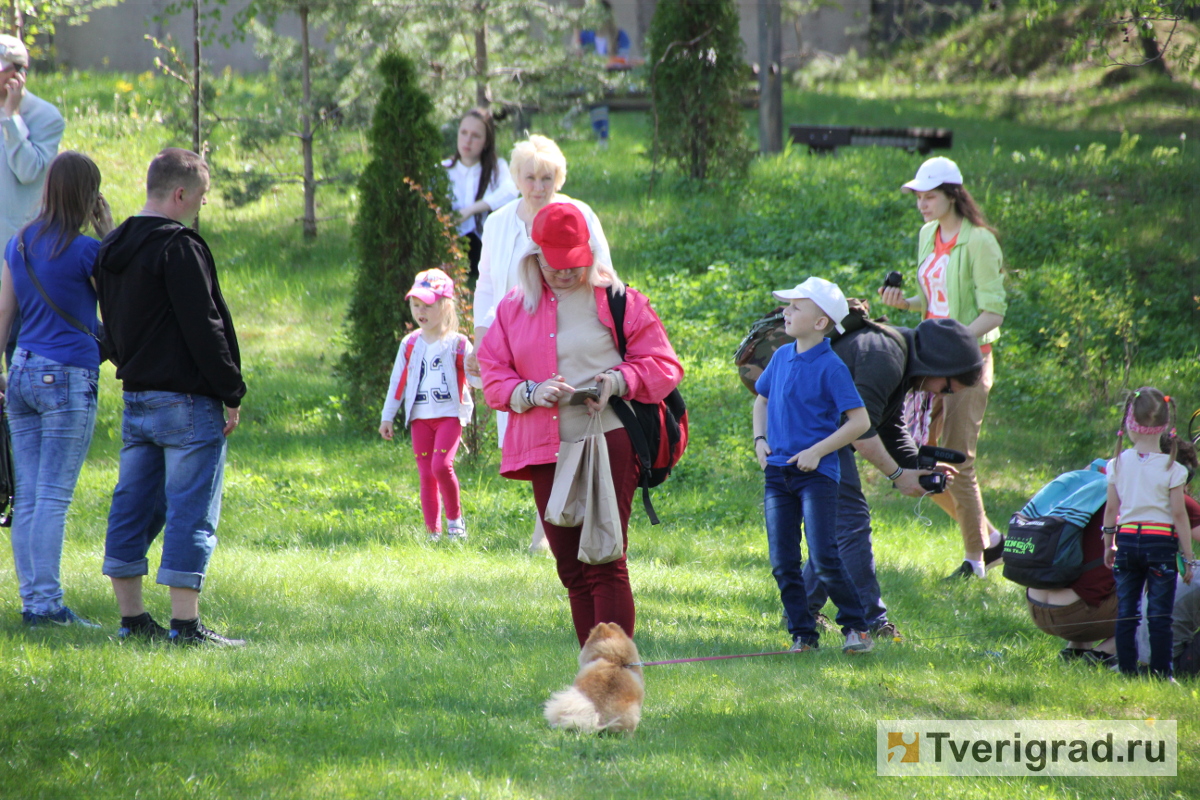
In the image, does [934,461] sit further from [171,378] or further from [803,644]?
[171,378]

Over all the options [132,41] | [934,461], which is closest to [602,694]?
[934,461]

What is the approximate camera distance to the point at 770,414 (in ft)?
16.8

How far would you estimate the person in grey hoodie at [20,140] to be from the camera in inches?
219

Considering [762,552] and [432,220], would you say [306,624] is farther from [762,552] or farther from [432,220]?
[432,220]

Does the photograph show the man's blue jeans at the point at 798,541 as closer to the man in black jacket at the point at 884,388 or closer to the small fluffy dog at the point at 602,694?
the man in black jacket at the point at 884,388

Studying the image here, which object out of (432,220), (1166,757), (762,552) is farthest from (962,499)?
(432,220)

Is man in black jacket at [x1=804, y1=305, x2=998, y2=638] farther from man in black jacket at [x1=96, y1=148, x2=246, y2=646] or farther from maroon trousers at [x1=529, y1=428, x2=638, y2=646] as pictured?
man in black jacket at [x1=96, y1=148, x2=246, y2=646]

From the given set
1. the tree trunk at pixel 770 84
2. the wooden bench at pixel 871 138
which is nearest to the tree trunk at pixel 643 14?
the tree trunk at pixel 770 84

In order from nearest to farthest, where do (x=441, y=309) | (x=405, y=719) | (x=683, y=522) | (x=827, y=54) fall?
(x=405, y=719) → (x=441, y=309) → (x=683, y=522) → (x=827, y=54)

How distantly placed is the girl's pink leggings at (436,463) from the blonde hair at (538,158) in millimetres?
1952

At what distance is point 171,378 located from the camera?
14.8 feet

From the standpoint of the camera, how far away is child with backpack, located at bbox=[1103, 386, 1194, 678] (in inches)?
A: 197

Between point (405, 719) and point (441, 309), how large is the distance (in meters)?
3.67

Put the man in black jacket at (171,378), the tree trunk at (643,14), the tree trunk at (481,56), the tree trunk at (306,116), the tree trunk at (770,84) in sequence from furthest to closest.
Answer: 1. the tree trunk at (643,14)
2. the tree trunk at (770,84)
3. the tree trunk at (481,56)
4. the tree trunk at (306,116)
5. the man in black jacket at (171,378)
